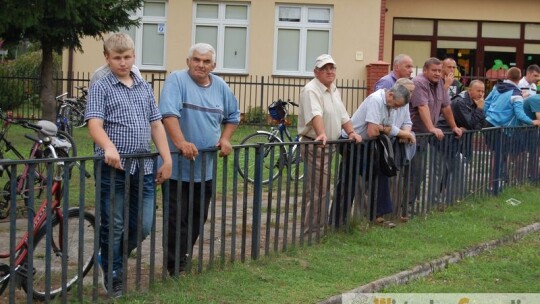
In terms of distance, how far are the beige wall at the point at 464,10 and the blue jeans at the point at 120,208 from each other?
22975mm

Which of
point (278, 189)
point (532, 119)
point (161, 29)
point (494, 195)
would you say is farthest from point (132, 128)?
point (161, 29)

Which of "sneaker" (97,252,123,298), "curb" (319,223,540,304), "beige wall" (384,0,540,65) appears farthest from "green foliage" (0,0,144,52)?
"beige wall" (384,0,540,65)

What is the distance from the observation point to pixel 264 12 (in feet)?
88.7

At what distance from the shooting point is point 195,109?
8125mm

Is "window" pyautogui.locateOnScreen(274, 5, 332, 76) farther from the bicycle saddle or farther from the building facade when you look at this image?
the bicycle saddle

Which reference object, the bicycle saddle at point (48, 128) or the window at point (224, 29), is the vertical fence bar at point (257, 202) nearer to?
the bicycle saddle at point (48, 128)

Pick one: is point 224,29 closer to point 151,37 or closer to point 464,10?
point 151,37

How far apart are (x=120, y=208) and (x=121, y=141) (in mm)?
477

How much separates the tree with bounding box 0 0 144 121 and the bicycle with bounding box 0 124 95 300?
28.7 ft

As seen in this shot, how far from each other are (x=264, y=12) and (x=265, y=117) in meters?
3.07

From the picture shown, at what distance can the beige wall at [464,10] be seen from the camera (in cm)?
2973

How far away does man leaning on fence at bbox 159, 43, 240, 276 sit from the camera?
786 centimetres

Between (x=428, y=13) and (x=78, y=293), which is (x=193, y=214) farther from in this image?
(x=428, y=13)

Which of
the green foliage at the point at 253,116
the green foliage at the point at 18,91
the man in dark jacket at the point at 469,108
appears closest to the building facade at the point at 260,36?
the green foliage at the point at 18,91
